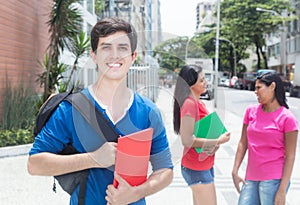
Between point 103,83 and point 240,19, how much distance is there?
1429 inches

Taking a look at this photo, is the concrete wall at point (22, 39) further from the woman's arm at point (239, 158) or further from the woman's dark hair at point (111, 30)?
the woman's dark hair at point (111, 30)

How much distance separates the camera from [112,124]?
1399 millimetres

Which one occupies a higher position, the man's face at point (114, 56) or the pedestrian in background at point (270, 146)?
the man's face at point (114, 56)

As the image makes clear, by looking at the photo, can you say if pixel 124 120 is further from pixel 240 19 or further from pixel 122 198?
pixel 240 19

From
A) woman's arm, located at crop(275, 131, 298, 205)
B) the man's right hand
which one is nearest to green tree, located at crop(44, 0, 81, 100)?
woman's arm, located at crop(275, 131, 298, 205)

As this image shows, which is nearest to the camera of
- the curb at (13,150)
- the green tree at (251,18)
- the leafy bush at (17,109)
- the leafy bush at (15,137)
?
the curb at (13,150)

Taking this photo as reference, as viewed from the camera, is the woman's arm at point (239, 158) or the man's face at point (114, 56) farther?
the woman's arm at point (239, 158)

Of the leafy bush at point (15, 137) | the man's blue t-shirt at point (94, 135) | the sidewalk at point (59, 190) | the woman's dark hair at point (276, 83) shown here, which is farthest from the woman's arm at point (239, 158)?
the leafy bush at point (15, 137)

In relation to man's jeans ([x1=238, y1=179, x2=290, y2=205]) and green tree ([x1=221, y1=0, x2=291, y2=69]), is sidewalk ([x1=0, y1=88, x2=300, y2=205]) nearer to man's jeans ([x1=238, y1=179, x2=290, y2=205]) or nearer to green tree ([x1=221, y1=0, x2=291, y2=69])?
man's jeans ([x1=238, y1=179, x2=290, y2=205])

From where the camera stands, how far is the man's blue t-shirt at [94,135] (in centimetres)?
139

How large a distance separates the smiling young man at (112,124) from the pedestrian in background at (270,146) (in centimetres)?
135

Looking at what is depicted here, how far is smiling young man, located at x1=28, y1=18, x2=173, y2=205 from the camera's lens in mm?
1384

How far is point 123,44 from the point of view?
4.59ft

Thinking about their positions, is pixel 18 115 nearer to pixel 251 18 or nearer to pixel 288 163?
pixel 288 163
